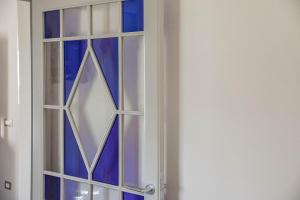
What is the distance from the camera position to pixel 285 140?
1.62 meters

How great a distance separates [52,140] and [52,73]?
496 mm

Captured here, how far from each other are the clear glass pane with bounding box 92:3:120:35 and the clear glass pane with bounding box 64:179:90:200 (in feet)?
3.39

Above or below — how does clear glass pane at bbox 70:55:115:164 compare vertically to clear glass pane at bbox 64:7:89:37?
below

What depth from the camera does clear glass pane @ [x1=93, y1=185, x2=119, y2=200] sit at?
83.6 inches

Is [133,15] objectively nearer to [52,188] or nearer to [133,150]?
[133,150]

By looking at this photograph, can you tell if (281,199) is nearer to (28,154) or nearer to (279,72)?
(279,72)

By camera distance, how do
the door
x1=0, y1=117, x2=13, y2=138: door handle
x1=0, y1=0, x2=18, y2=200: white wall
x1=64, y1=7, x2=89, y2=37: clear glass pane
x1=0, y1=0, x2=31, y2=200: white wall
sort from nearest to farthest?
the door < x1=64, y1=7, x2=89, y2=37: clear glass pane < x1=0, y1=0, x2=31, y2=200: white wall < x1=0, y1=0, x2=18, y2=200: white wall < x1=0, y1=117, x2=13, y2=138: door handle

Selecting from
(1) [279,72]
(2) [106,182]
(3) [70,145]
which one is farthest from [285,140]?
(3) [70,145]

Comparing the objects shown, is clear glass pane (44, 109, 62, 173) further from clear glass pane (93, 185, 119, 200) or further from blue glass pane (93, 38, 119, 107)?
blue glass pane (93, 38, 119, 107)

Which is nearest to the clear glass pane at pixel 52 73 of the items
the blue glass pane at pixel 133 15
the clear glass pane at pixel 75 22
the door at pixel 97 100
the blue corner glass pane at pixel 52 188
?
the door at pixel 97 100

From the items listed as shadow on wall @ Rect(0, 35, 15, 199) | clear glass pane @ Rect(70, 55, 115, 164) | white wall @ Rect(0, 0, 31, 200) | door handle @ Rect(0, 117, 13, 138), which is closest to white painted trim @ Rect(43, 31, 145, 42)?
clear glass pane @ Rect(70, 55, 115, 164)

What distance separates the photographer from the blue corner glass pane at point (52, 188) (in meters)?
2.45

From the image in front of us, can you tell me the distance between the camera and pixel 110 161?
2.13 m

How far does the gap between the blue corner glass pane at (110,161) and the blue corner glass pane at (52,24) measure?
33.4 inches
